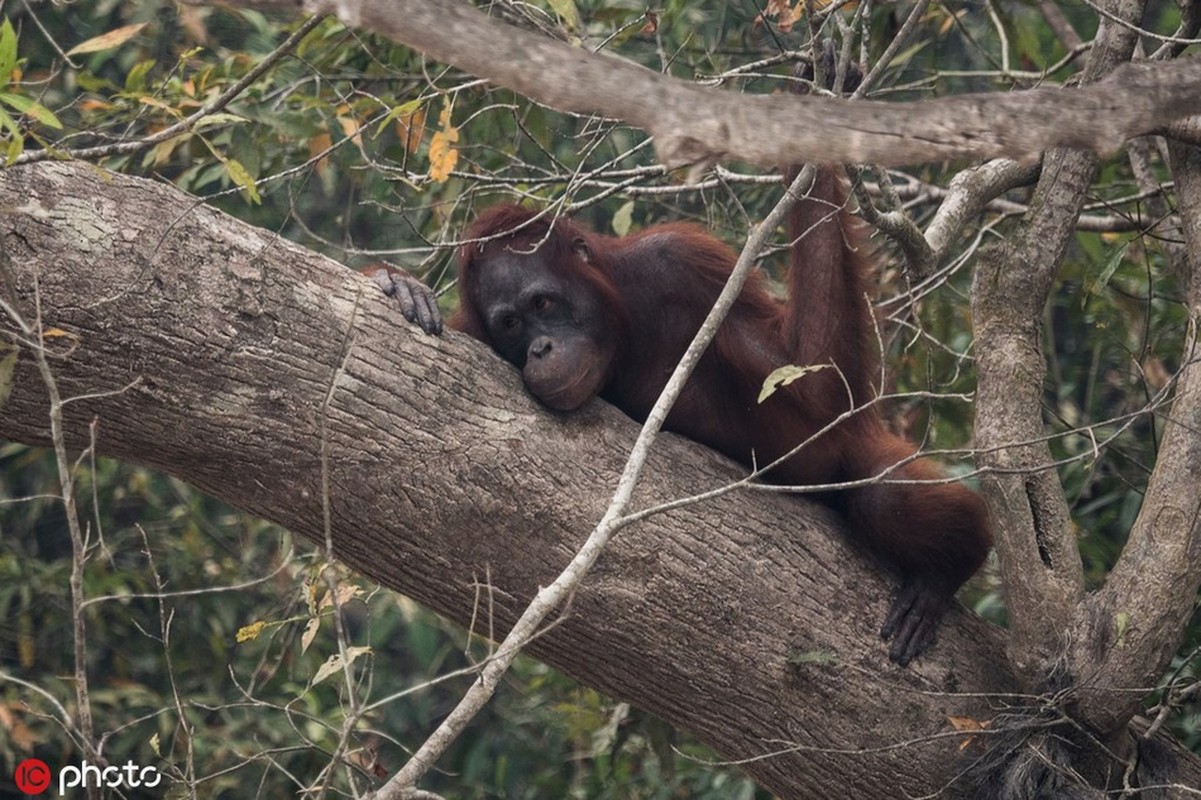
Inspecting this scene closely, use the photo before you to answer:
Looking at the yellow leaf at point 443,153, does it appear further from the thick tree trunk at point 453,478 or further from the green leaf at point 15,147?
the green leaf at point 15,147

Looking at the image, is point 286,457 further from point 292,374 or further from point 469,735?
→ point 469,735

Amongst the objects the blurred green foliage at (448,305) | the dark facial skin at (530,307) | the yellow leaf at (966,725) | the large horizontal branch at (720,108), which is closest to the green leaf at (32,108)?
the blurred green foliage at (448,305)

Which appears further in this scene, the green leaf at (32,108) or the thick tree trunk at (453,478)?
the thick tree trunk at (453,478)

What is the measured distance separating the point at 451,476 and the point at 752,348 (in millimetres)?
1267

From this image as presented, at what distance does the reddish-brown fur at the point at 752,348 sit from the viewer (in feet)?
14.0

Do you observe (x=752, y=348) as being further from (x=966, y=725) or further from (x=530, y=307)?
(x=966, y=725)

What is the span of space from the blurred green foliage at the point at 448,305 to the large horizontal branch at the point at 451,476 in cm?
48

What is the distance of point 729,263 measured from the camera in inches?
190

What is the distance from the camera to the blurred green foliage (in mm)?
5031

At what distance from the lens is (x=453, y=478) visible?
148 inches

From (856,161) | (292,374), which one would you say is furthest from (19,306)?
(856,161)
